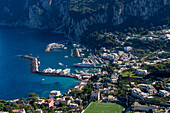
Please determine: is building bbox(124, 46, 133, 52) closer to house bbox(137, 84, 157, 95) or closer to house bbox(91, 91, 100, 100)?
house bbox(137, 84, 157, 95)

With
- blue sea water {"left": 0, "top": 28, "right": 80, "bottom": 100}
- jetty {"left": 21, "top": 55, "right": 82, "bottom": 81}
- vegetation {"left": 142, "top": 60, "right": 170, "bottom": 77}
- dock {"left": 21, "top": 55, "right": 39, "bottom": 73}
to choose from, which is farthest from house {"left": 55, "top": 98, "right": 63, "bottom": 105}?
dock {"left": 21, "top": 55, "right": 39, "bottom": 73}

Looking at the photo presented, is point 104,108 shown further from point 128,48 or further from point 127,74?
point 128,48

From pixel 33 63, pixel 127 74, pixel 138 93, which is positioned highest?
pixel 33 63

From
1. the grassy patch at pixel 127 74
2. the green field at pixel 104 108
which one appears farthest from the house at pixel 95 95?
the grassy patch at pixel 127 74

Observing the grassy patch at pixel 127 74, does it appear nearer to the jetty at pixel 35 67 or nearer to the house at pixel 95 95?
the jetty at pixel 35 67

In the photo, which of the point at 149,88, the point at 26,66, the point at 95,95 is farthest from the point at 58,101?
the point at 26,66

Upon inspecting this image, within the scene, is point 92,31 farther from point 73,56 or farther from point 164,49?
point 164,49

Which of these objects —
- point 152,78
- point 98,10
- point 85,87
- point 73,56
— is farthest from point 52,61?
point 98,10
